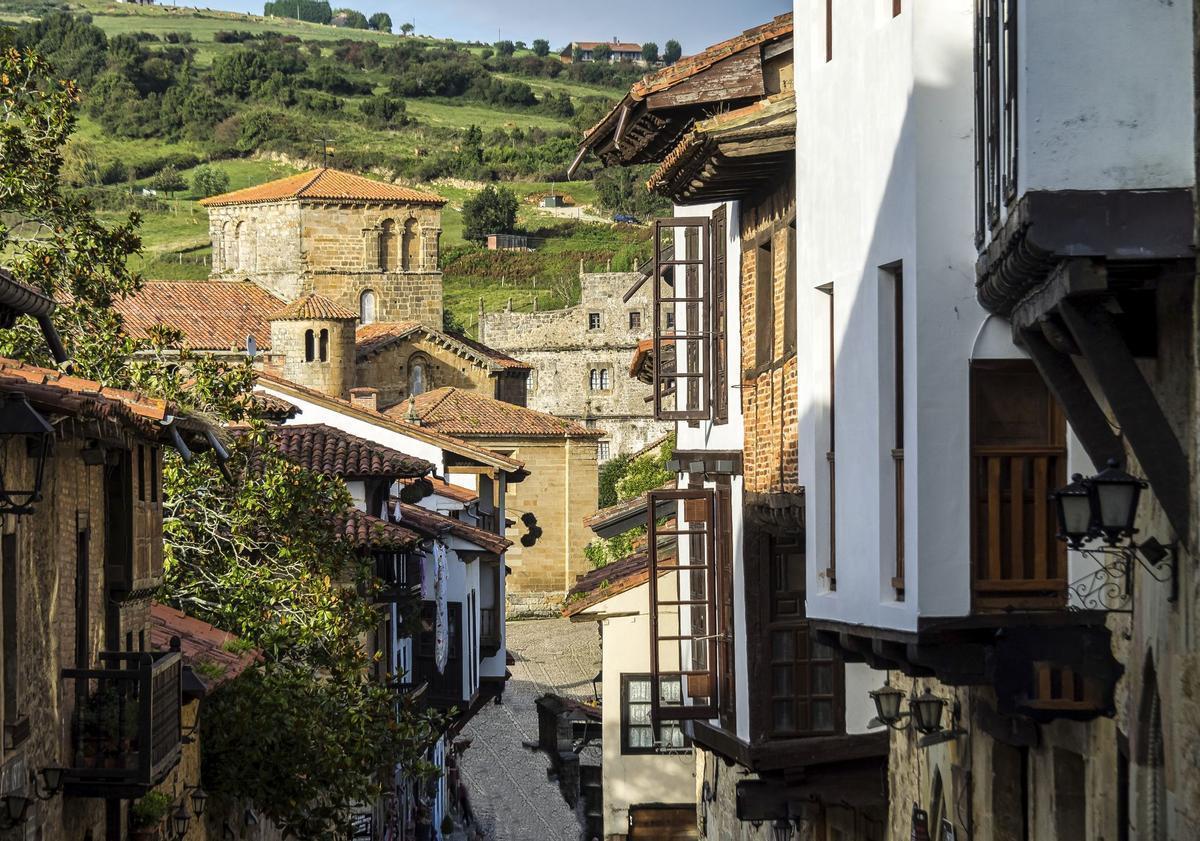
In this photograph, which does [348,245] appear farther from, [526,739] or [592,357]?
[526,739]

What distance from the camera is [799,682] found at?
17.7m

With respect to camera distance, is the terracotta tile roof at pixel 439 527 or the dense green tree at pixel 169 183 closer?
the terracotta tile roof at pixel 439 527

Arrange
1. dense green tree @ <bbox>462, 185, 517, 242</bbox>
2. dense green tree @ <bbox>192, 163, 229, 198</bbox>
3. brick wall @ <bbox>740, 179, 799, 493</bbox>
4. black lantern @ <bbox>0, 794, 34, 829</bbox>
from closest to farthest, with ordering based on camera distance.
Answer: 1. black lantern @ <bbox>0, 794, 34, 829</bbox>
2. brick wall @ <bbox>740, 179, 799, 493</bbox>
3. dense green tree @ <bbox>462, 185, 517, 242</bbox>
4. dense green tree @ <bbox>192, 163, 229, 198</bbox>

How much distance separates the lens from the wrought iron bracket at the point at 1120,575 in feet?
27.1

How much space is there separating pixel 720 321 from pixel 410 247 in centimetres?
6508

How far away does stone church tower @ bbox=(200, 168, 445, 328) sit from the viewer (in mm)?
81938

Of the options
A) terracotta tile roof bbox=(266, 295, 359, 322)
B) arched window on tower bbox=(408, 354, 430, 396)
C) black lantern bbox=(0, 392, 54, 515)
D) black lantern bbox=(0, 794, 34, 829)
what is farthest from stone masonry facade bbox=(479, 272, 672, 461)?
black lantern bbox=(0, 392, 54, 515)

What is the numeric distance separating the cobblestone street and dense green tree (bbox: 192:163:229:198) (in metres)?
63.4

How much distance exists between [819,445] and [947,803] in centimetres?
252

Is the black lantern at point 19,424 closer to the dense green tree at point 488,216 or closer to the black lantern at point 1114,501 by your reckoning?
the black lantern at point 1114,501

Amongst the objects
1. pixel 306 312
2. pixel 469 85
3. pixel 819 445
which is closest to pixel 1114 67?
pixel 819 445

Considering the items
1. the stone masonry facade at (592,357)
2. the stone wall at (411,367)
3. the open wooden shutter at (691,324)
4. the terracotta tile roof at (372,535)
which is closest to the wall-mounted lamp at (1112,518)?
the open wooden shutter at (691,324)

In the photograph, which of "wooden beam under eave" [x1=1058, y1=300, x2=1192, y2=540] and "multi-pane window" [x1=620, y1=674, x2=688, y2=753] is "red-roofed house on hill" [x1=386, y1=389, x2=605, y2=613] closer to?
"multi-pane window" [x1=620, y1=674, x2=688, y2=753]

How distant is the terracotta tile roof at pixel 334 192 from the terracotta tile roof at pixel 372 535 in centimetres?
5452
